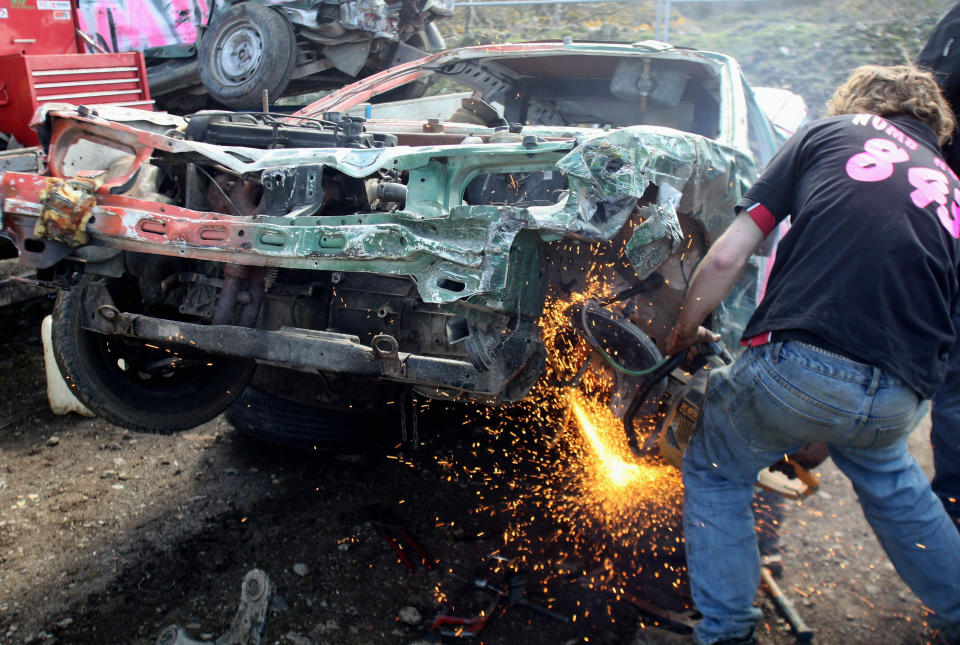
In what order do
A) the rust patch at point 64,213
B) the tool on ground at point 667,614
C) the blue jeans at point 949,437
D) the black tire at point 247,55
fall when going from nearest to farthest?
the rust patch at point 64,213
the tool on ground at point 667,614
the blue jeans at point 949,437
the black tire at point 247,55

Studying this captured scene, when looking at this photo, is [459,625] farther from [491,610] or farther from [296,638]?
[296,638]

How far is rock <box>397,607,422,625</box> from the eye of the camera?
246 cm

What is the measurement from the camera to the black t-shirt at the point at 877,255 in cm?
197

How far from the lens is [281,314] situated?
8.69ft

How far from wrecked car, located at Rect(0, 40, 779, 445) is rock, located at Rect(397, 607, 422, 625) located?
747mm

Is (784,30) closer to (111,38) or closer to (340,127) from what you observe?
(111,38)

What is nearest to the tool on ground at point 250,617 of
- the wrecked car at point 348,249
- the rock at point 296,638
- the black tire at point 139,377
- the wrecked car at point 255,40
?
the rock at point 296,638

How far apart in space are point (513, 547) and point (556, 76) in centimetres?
292

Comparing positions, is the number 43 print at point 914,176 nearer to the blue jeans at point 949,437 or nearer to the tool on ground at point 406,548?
the blue jeans at point 949,437

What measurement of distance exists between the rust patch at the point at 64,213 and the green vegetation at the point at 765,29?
30.0 ft

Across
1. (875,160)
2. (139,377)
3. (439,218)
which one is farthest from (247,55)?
(875,160)

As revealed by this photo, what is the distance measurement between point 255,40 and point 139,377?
4264 millimetres

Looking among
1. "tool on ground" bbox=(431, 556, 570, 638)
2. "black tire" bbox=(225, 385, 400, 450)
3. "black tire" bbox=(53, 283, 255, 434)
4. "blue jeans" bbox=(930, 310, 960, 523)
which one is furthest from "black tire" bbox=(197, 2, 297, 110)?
"blue jeans" bbox=(930, 310, 960, 523)

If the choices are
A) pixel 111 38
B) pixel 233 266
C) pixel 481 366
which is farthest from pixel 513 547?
pixel 111 38
